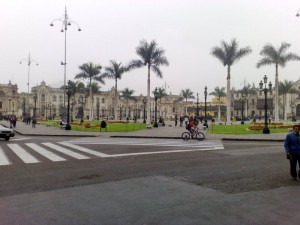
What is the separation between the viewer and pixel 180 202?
22.0 ft

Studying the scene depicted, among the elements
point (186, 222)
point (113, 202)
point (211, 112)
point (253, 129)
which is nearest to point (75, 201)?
point (113, 202)

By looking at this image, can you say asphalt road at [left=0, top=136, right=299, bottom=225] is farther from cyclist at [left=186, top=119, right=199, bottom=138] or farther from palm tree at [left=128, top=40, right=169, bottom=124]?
palm tree at [left=128, top=40, right=169, bottom=124]

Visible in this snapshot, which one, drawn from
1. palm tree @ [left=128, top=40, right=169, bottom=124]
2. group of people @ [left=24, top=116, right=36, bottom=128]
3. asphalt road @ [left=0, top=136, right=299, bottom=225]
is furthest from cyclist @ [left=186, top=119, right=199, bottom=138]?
group of people @ [left=24, top=116, right=36, bottom=128]

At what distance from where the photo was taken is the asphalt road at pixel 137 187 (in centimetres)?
581

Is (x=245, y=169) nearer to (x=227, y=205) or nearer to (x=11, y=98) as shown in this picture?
(x=227, y=205)

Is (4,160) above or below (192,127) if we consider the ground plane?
below

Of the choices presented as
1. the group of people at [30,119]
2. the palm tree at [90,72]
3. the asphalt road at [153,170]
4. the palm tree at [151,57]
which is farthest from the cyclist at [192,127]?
the palm tree at [90,72]

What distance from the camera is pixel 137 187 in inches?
322

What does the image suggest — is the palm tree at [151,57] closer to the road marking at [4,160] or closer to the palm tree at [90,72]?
the palm tree at [90,72]

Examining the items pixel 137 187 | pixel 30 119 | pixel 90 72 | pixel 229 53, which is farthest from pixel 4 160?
pixel 30 119

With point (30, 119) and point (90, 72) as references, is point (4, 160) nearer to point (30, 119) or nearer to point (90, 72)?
point (90, 72)

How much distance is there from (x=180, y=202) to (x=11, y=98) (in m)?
130

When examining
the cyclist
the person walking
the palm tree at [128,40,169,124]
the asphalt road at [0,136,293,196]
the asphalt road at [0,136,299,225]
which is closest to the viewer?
the asphalt road at [0,136,299,225]

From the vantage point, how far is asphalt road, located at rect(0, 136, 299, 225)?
581 cm
